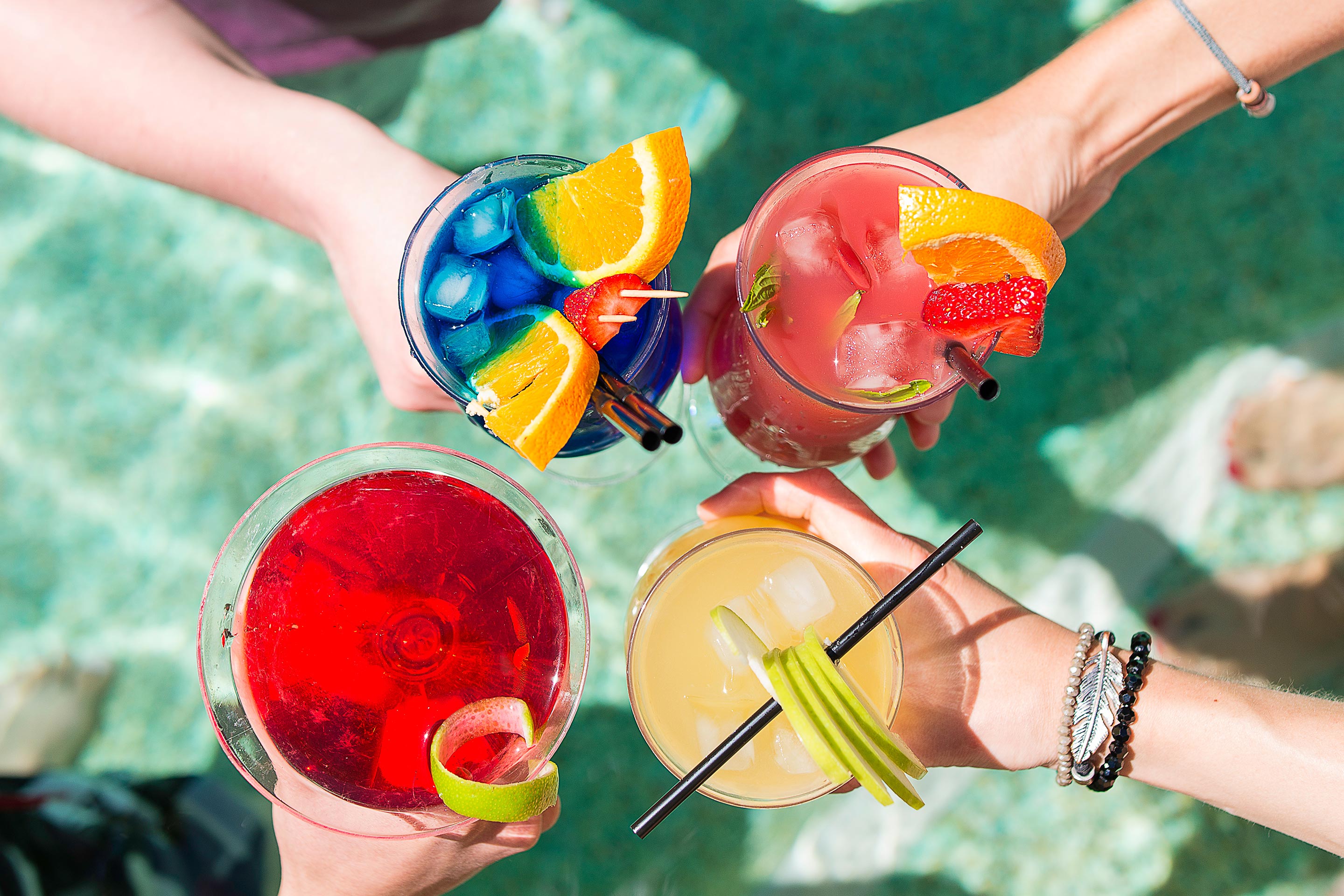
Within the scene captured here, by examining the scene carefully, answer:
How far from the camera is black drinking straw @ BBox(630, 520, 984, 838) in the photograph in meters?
1.04

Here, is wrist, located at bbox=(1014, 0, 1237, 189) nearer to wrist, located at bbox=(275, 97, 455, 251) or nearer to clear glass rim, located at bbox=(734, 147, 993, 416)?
clear glass rim, located at bbox=(734, 147, 993, 416)

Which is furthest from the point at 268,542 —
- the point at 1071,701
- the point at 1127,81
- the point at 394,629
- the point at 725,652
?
the point at 1127,81

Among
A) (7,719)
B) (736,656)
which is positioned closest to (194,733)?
(7,719)

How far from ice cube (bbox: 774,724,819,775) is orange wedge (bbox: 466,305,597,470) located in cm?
49

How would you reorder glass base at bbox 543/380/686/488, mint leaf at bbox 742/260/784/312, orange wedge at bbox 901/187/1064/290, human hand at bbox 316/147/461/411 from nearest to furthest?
orange wedge at bbox 901/187/1064/290, mint leaf at bbox 742/260/784/312, human hand at bbox 316/147/461/411, glass base at bbox 543/380/686/488

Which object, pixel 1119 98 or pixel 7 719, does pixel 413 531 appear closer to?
pixel 1119 98

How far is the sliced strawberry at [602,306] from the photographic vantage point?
3.27ft

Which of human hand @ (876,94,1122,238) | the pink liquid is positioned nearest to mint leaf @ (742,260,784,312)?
the pink liquid

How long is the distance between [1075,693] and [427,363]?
992 millimetres

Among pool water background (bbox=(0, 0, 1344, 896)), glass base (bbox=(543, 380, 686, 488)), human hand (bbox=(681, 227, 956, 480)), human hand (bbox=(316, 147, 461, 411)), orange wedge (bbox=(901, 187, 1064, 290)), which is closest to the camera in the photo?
orange wedge (bbox=(901, 187, 1064, 290))

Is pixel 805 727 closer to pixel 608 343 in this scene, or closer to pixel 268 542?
pixel 608 343

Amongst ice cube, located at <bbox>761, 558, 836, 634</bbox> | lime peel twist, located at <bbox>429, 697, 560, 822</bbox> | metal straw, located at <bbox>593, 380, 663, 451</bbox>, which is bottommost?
lime peel twist, located at <bbox>429, 697, 560, 822</bbox>

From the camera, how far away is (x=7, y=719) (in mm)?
1874

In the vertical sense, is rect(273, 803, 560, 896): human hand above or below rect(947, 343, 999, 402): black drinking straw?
below
